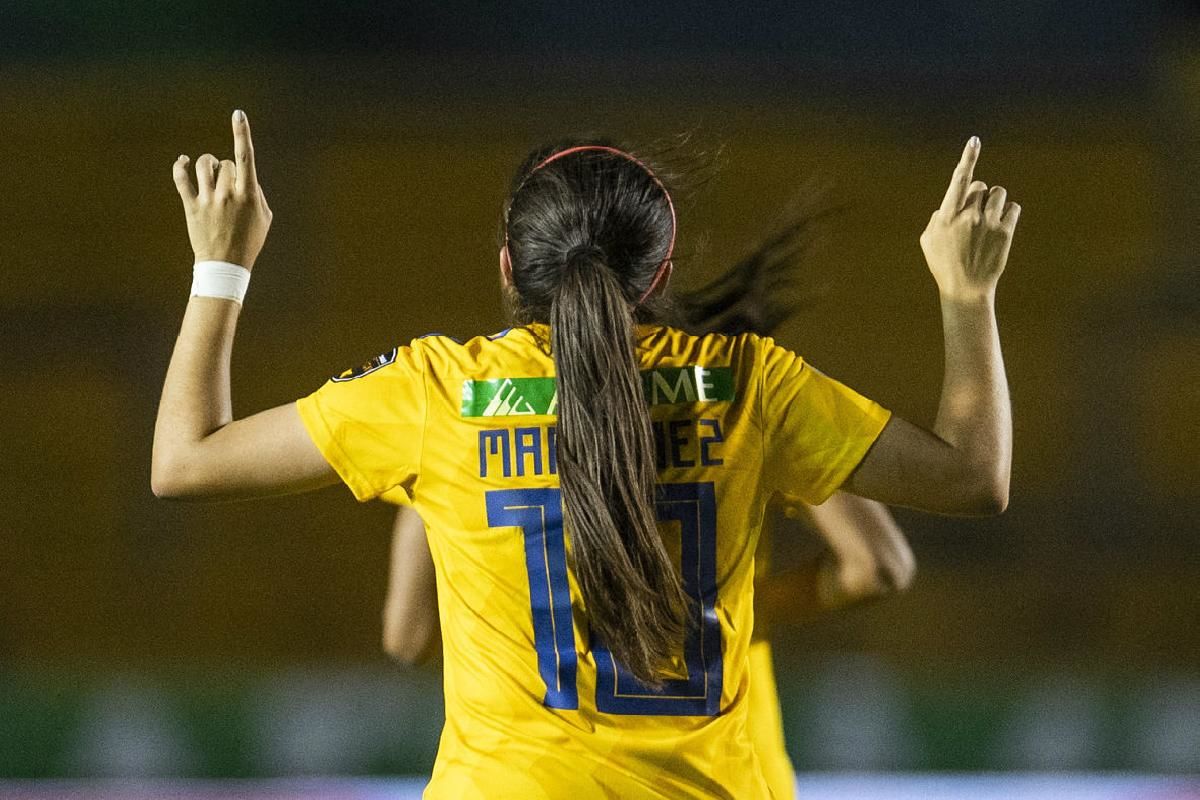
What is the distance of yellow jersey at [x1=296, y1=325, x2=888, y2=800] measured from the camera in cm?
113

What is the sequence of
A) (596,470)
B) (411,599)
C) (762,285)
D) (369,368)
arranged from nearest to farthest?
(596,470) < (369,368) < (411,599) < (762,285)

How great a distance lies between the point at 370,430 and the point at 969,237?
1.86 ft

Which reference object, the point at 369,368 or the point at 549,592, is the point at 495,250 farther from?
the point at 549,592

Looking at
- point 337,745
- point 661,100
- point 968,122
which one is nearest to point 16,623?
point 337,745

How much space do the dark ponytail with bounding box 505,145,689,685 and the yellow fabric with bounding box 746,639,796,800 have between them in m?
0.42

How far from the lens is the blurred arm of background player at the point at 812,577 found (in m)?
1.57

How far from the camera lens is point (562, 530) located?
114cm

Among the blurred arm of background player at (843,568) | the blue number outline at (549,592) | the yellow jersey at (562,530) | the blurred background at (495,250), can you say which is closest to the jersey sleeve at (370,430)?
the yellow jersey at (562,530)

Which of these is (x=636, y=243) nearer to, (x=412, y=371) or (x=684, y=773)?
(x=412, y=371)

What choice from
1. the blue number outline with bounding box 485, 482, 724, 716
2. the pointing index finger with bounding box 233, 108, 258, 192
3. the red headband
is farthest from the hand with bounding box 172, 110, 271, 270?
the blue number outline with bounding box 485, 482, 724, 716

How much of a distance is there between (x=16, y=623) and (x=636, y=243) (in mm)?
4987

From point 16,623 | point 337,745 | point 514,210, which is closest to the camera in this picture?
point 514,210

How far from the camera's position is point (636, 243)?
3.98 feet

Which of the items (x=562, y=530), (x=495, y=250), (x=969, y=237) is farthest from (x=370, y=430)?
(x=495, y=250)
